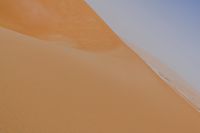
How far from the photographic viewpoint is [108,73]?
12.2 ft

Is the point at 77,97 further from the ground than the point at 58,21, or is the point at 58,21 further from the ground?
the point at 58,21

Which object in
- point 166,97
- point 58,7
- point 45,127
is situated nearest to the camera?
point 45,127

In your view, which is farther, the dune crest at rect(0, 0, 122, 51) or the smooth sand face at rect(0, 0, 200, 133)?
the dune crest at rect(0, 0, 122, 51)

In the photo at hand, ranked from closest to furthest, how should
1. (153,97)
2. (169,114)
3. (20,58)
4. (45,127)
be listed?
(45,127) → (20,58) → (169,114) → (153,97)

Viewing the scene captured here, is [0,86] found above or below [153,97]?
above

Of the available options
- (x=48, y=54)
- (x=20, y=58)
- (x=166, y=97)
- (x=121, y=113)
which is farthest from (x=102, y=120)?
(x=166, y=97)

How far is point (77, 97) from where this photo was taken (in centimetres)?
260

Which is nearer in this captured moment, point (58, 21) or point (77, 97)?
point (77, 97)

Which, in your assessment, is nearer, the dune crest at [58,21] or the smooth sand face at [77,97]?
the smooth sand face at [77,97]

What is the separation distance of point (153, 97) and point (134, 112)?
2.80ft

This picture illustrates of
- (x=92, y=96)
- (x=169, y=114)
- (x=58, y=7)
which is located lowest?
(x=169, y=114)

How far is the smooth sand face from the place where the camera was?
206 centimetres

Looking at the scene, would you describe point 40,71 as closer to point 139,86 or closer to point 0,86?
point 0,86

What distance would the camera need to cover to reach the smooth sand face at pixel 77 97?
2061 mm
